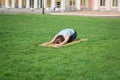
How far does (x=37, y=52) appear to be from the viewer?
11.9 meters

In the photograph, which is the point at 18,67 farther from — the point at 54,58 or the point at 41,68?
the point at 54,58

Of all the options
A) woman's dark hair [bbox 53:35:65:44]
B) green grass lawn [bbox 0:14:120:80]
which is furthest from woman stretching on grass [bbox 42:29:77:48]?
green grass lawn [bbox 0:14:120:80]

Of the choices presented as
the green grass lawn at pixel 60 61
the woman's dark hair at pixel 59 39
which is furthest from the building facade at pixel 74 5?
the green grass lawn at pixel 60 61

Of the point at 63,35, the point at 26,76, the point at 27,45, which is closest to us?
the point at 26,76

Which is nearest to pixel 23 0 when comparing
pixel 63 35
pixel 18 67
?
pixel 63 35

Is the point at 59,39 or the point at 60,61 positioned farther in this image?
the point at 59,39

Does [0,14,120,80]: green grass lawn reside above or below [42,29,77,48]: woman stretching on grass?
below

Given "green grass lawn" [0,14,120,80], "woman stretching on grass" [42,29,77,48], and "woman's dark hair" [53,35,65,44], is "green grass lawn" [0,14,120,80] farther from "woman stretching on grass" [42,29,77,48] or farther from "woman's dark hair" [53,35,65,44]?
"woman's dark hair" [53,35,65,44]

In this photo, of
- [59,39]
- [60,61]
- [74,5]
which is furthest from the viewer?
[74,5]

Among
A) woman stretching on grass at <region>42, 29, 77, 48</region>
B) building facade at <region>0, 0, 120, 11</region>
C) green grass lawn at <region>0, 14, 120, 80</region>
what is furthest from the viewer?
building facade at <region>0, 0, 120, 11</region>

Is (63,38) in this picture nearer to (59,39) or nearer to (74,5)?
(59,39)

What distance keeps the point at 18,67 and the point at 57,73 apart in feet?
4.11

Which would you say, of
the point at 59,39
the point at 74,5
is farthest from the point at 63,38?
the point at 74,5

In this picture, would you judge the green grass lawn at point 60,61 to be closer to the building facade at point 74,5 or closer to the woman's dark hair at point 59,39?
the woman's dark hair at point 59,39
